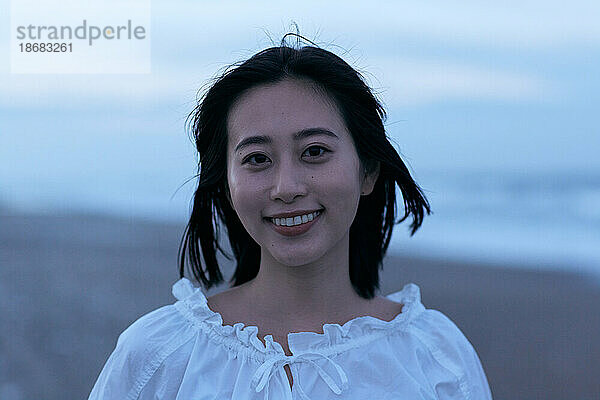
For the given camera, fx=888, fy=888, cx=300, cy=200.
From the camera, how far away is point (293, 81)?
228cm

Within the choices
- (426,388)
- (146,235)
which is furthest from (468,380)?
(146,235)

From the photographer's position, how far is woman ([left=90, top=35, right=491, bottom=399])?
2.18 metres

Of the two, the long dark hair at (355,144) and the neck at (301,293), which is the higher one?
the long dark hair at (355,144)

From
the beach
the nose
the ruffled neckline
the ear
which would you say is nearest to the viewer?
the nose

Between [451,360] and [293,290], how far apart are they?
470 mm

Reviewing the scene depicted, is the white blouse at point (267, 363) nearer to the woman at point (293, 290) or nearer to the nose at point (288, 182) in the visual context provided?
the woman at point (293, 290)

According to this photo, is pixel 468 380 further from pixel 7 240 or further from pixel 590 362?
pixel 7 240

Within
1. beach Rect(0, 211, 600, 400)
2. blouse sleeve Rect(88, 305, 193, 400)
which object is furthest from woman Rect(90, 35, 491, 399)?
beach Rect(0, 211, 600, 400)

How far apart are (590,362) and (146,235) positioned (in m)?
4.78

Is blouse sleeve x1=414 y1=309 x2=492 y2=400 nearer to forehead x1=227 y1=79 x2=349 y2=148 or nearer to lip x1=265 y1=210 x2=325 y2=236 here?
lip x1=265 y1=210 x2=325 y2=236

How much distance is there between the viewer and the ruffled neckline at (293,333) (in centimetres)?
227

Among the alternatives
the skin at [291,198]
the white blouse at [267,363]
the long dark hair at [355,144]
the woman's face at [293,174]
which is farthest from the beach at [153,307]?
the woman's face at [293,174]

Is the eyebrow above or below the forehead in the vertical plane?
below

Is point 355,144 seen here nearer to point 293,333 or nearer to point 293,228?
point 293,228
